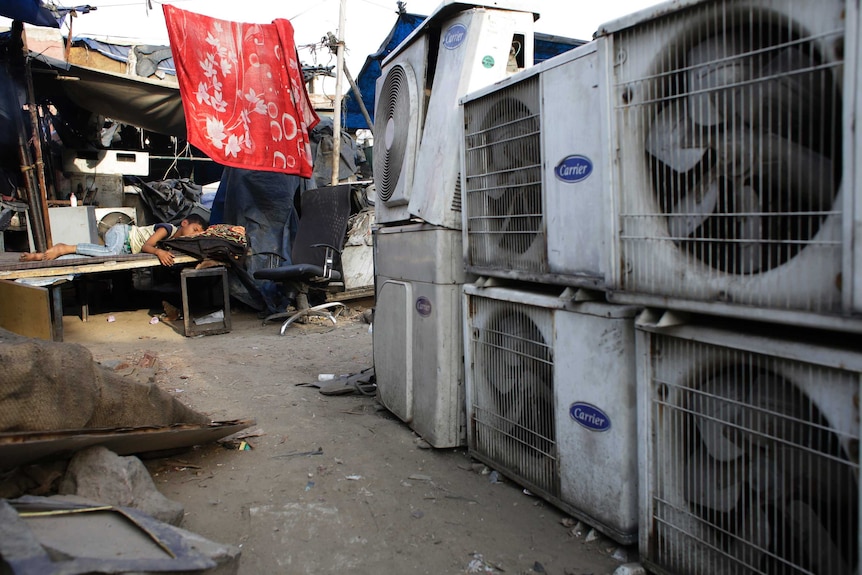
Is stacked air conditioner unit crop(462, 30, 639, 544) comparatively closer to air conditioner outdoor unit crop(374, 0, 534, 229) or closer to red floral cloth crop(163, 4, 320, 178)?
air conditioner outdoor unit crop(374, 0, 534, 229)

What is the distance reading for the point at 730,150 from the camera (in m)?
1.54

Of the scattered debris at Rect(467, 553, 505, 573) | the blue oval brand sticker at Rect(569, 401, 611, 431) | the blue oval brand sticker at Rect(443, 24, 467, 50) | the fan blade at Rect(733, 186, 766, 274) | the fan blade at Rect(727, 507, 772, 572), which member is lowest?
the scattered debris at Rect(467, 553, 505, 573)

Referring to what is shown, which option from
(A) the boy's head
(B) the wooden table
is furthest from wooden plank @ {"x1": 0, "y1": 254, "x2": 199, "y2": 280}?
(A) the boy's head

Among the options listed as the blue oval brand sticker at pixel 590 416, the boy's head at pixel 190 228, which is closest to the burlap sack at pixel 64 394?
the blue oval brand sticker at pixel 590 416

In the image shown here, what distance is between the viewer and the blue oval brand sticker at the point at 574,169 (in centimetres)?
200

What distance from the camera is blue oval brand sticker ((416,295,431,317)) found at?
9.73 feet

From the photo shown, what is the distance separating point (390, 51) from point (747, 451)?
199 inches

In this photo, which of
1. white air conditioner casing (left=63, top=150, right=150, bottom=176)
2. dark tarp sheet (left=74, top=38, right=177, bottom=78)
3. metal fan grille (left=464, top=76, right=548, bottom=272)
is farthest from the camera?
dark tarp sheet (left=74, top=38, right=177, bottom=78)

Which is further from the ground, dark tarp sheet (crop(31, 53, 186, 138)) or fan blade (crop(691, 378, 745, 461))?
dark tarp sheet (crop(31, 53, 186, 138))

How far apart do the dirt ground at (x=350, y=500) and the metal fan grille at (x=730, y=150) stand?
1.03 m

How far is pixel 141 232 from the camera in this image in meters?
7.18

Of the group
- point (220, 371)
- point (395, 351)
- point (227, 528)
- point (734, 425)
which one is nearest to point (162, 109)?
point (220, 371)

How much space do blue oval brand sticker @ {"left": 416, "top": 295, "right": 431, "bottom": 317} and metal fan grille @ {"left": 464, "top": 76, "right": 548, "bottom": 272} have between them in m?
0.37

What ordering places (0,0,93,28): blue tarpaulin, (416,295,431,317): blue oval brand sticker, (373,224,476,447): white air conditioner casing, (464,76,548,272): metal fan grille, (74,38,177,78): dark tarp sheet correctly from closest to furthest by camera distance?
1. (464,76,548,272): metal fan grille
2. (373,224,476,447): white air conditioner casing
3. (416,295,431,317): blue oval brand sticker
4. (0,0,93,28): blue tarpaulin
5. (74,38,177,78): dark tarp sheet
